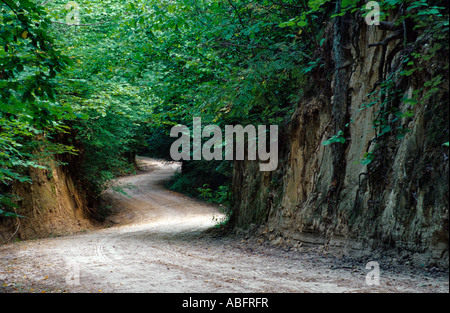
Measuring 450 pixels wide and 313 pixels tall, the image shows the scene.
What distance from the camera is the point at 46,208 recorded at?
16.6 meters

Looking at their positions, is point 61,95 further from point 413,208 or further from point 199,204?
point 199,204

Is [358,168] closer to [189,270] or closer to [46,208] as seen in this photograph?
[189,270]

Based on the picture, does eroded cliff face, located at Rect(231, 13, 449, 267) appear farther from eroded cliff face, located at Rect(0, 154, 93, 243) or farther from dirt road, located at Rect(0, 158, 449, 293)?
eroded cliff face, located at Rect(0, 154, 93, 243)

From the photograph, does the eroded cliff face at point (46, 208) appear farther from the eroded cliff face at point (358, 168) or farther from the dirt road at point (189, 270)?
the eroded cliff face at point (358, 168)

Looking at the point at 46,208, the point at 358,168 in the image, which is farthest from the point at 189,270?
the point at 46,208

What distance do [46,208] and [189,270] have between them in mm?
11941

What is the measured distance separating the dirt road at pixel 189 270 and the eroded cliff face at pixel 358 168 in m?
0.65

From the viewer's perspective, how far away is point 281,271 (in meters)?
6.79

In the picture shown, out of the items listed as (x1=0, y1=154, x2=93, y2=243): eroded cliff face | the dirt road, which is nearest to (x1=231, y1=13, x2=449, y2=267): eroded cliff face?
the dirt road

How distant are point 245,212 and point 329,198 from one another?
459 centimetres

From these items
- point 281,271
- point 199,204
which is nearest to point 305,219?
point 281,271

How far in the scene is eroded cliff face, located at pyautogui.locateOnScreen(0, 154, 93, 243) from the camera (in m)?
15.2

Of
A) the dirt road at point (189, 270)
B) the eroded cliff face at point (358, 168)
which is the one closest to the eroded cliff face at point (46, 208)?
the dirt road at point (189, 270)

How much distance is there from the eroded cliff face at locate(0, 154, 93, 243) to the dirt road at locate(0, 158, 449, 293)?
442 cm
